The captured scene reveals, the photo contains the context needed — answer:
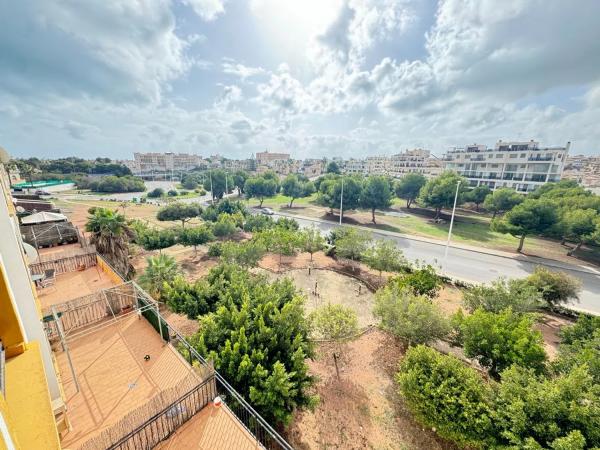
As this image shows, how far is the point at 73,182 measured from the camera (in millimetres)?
95312

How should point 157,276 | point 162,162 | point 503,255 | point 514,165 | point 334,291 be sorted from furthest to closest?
point 162,162
point 514,165
point 503,255
point 334,291
point 157,276

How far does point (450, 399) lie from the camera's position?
861cm

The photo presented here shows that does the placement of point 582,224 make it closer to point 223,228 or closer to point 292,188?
point 223,228


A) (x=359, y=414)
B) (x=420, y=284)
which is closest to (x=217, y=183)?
(x=420, y=284)

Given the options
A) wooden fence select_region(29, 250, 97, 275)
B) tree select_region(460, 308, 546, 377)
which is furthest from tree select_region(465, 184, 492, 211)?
wooden fence select_region(29, 250, 97, 275)

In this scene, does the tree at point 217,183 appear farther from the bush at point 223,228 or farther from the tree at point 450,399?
the tree at point 450,399

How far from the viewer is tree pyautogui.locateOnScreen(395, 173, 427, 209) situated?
180ft

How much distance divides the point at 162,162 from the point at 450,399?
183762mm

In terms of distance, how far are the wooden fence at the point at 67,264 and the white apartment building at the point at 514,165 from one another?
81798 millimetres

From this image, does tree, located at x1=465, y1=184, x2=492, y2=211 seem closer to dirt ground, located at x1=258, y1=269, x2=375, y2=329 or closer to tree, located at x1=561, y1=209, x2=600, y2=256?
tree, located at x1=561, y1=209, x2=600, y2=256

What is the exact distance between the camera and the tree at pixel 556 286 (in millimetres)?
17062

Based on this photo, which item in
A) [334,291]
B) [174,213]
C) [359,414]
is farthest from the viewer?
[174,213]

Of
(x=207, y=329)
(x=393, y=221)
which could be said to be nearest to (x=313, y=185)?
(x=393, y=221)

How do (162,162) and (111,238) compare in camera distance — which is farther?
(162,162)
